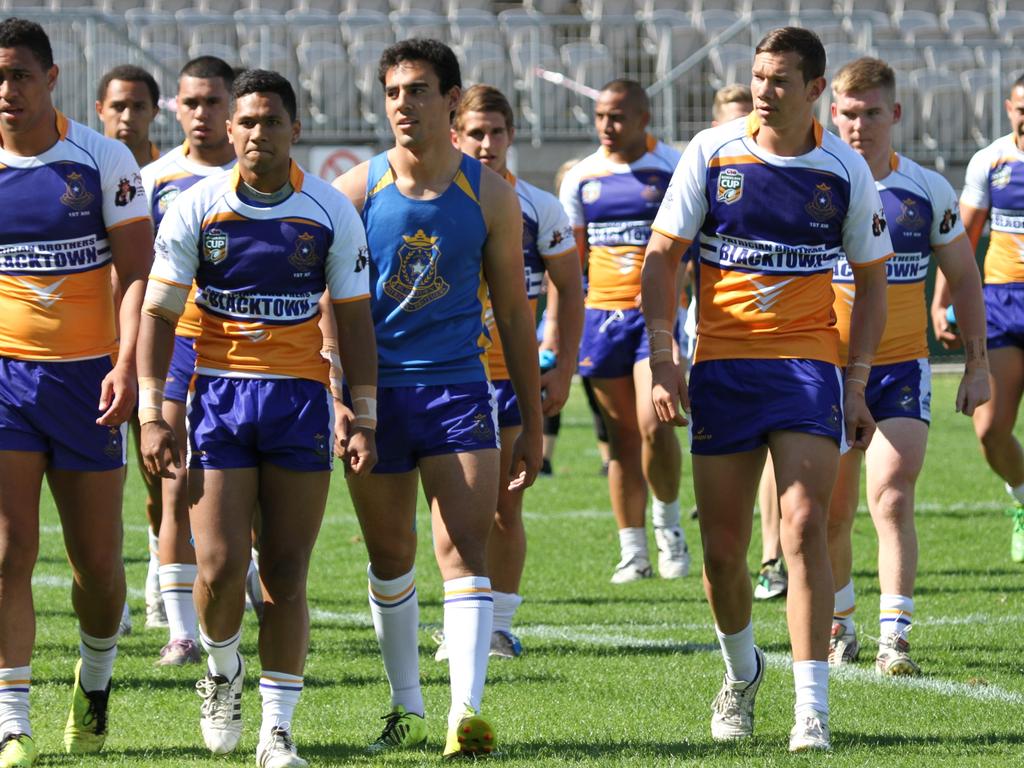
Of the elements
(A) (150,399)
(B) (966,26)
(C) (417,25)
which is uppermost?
(C) (417,25)

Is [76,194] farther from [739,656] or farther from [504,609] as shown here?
[504,609]

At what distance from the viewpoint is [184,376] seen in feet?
24.0

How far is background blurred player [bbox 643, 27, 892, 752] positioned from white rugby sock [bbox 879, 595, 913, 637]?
1416mm

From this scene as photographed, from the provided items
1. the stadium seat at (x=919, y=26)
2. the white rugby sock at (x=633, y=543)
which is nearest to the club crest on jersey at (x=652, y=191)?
the white rugby sock at (x=633, y=543)

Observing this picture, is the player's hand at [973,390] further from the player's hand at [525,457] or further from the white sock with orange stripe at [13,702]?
the white sock with orange stripe at [13,702]

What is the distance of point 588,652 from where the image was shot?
757cm

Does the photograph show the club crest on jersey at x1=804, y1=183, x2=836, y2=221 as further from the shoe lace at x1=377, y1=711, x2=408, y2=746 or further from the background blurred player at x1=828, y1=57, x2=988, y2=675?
the shoe lace at x1=377, y1=711, x2=408, y2=746

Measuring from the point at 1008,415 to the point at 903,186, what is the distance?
8.09 feet

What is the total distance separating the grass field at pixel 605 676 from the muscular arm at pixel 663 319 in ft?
3.80

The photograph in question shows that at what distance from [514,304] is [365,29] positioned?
1757cm

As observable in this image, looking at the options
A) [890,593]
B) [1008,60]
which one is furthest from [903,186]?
[1008,60]

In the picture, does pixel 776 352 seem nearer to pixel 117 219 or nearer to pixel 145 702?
pixel 117 219

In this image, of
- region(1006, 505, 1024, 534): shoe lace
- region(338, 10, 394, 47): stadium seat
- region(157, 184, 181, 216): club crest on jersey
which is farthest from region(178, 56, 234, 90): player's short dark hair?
region(338, 10, 394, 47): stadium seat

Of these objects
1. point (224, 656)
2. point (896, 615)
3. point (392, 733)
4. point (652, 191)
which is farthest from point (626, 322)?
point (224, 656)
